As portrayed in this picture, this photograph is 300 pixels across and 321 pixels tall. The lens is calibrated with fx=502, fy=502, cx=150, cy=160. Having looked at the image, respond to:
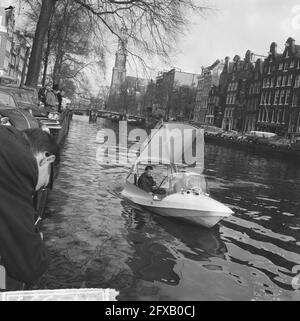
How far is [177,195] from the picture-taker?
14352mm

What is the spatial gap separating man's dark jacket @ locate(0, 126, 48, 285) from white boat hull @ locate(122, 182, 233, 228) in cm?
1088

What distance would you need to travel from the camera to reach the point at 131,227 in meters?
13.6

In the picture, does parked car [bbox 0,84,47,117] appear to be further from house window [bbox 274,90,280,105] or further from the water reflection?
house window [bbox 274,90,280,105]

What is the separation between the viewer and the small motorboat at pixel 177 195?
13.6m

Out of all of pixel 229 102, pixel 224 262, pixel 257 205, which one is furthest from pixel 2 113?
pixel 229 102

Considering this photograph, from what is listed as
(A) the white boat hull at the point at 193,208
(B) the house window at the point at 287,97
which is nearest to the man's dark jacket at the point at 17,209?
(A) the white boat hull at the point at 193,208

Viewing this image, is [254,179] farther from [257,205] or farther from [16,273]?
[16,273]

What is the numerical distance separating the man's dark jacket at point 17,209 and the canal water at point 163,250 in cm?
556

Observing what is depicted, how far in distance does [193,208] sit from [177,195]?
823 mm

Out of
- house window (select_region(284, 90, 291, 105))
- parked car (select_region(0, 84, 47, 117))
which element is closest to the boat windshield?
parked car (select_region(0, 84, 47, 117))

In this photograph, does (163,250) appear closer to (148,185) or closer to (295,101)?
(148,185)

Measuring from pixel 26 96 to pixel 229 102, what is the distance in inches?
3396

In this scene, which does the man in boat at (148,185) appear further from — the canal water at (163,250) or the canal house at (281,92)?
the canal house at (281,92)

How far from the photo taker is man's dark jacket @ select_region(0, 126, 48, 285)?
2.64 metres
